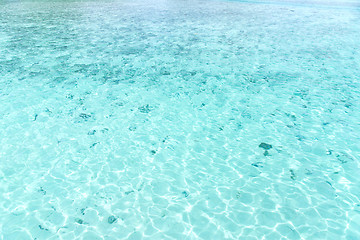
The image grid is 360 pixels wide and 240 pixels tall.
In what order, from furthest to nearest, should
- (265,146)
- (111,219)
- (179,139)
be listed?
(179,139), (265,146), (111,219)

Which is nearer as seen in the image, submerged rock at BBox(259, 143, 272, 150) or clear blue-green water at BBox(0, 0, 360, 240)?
clear blue-green water at BBox(0, 0, 360, 240)

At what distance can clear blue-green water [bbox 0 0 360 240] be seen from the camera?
5969 millimetres

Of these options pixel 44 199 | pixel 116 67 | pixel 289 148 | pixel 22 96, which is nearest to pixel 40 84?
pixel 22 96

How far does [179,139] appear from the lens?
8.51 metres

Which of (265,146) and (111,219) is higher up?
(265,146)

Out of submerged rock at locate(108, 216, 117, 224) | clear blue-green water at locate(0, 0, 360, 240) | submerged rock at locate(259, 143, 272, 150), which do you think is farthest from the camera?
submerged rock at locate(259, 143, 272, 150)

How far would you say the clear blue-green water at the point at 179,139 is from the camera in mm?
5969

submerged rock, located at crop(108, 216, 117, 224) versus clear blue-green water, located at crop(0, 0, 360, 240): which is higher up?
clear blue-green water, located at crop(0, 0, 360, 240)

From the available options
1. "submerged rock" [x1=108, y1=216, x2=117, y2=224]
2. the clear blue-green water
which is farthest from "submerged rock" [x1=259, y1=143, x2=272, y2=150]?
"submerged rock" [x1=108, y1=216, x2=117, y2=224]

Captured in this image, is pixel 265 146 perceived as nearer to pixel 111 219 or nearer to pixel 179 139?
pixel 179 139

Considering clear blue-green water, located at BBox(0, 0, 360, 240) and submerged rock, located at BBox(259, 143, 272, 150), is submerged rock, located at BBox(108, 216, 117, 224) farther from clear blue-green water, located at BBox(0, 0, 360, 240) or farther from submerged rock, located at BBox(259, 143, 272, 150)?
submerged rock, located at BBox(259, 143, 272, 150)

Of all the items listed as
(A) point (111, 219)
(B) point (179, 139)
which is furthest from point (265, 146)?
(A) point (111, 219)

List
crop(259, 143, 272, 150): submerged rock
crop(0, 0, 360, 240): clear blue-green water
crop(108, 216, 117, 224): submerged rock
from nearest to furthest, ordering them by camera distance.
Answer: crop(108, 216, 117, 224): submerged rock, crop(0, 0, 360, 240): clear blue-green water, crop(259, 143, 272, 150): submerged rock

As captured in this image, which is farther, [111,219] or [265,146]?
[265,146]
